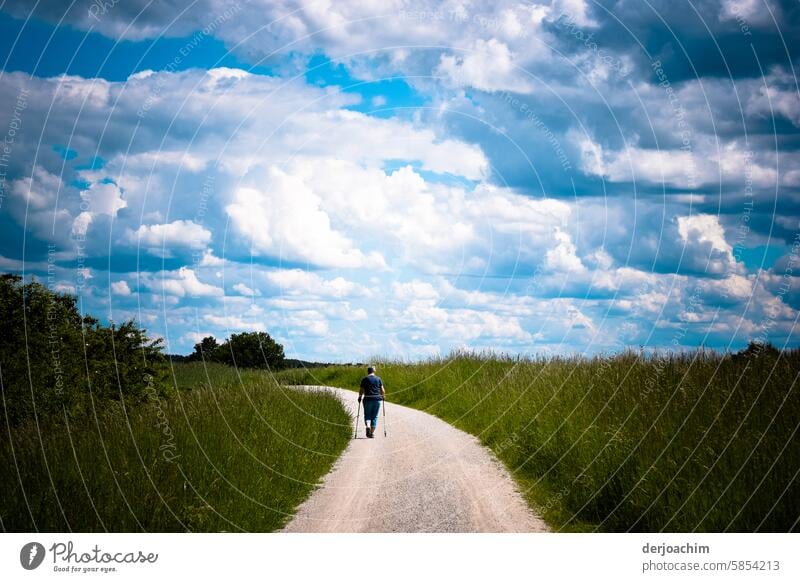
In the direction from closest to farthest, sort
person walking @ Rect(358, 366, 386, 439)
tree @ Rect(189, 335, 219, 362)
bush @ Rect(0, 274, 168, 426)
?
bush @ Rect(0, 274, 168, 426)
person walking @ Rect(358, 366, 386, 439)
tree @ Rect(189, 335, 219, 362)

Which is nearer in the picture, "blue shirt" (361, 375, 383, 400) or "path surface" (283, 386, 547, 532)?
"path surface" (283, 386, 547, 532)

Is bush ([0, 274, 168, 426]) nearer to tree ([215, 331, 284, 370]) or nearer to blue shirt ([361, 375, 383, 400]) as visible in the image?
blue shirt ([361, 375, 383, 400])

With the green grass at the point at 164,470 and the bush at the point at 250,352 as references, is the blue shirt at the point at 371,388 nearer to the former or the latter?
the green grass at the point at 164,470

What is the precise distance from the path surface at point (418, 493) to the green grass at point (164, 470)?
0.63 m

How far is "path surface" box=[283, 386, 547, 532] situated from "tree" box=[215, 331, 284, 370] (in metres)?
30.8

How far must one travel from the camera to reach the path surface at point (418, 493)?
32.0 ft

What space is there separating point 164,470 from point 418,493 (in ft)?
14.4

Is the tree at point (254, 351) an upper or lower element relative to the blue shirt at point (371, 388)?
upper

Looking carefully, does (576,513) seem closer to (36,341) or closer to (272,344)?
(36,341)

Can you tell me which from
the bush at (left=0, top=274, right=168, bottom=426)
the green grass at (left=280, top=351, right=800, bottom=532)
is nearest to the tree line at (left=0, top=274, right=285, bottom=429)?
the bush at (left=0, top=274, right=168, bottom=426)

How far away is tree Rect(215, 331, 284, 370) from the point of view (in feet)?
156

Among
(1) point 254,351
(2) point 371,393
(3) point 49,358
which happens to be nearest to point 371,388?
(2) point 371,393

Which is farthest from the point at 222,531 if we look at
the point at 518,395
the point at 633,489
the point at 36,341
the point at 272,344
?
the point at 272,344

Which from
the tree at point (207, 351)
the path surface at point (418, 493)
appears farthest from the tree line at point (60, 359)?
the tree at point (207, 351)
